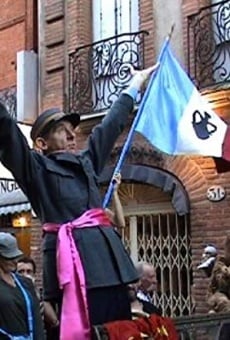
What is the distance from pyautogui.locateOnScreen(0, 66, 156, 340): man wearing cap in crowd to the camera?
2.93m

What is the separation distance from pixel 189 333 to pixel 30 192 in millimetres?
1184

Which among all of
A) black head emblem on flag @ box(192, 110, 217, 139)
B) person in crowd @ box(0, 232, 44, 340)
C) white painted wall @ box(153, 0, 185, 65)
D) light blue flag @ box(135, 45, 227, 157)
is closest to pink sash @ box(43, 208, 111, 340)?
person in crowd @ box(0, 232, 44, 340)

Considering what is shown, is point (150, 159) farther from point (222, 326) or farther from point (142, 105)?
point (222, 326)

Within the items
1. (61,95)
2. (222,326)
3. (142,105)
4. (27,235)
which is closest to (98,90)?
(61,95)

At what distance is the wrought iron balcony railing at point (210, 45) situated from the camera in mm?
9758

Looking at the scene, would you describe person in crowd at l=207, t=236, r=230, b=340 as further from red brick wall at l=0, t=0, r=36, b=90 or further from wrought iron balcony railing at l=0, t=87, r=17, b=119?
red brick wall at l=0, t=0, r=36, b=90

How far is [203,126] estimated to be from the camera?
24.1 ft

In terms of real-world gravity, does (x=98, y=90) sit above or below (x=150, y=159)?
above

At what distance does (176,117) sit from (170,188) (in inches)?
168

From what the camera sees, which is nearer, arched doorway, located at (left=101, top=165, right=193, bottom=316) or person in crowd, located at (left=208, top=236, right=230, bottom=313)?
person in crowd, located at (left=208, top=236, right=230, bottom=313)

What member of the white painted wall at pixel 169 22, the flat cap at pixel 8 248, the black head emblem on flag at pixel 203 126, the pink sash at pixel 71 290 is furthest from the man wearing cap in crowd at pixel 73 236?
the white painted wall at pixel 169 22

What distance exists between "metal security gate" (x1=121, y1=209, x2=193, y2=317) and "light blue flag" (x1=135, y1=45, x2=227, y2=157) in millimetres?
2581

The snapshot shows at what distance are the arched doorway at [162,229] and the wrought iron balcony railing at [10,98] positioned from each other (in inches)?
134

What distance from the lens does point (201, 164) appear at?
9.70 m
